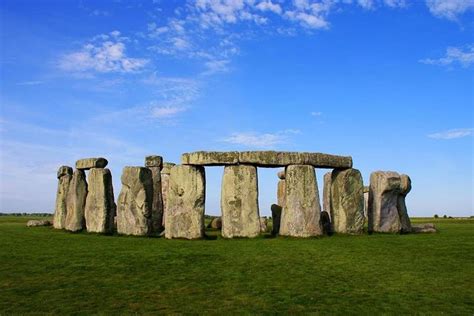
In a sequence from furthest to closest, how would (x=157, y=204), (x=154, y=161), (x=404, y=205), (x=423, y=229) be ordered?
(x=154, y=161), (x=157, y=204), (x=423, y=229), (x=404, y=205)

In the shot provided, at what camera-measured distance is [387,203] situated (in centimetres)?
1742

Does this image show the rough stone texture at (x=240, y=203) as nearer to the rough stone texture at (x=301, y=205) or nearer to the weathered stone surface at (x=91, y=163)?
the rough stone texture at (x=301, y=205)

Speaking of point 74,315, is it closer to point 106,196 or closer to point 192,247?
point 192,247

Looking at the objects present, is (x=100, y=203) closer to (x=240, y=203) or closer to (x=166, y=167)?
(x=166, y=167)

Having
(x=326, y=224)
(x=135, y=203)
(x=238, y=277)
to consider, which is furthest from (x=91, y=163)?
(x=238, y=277)

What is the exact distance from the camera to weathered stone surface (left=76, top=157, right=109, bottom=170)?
706 inches

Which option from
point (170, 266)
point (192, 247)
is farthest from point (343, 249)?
point (170, 266)

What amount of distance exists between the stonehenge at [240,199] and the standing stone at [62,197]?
841 mm

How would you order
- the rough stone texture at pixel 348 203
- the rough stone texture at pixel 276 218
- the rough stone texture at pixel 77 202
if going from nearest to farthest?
the rough stone texture at pixel 348 203 < the rough stone texture at pixel 276 218 < the rough stone texture at pixel 77 202

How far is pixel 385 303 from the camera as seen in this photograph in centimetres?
753

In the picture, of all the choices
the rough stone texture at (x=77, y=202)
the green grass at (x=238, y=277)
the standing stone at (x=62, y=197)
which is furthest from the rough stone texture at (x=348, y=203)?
the standing stone at (x=62, y=197)

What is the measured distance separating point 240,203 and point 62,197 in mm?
8596

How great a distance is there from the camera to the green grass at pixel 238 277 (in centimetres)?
737

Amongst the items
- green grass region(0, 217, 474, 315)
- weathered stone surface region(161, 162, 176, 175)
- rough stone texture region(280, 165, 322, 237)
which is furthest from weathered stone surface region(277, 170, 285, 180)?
green grass region(0, 217, 474, 315)
